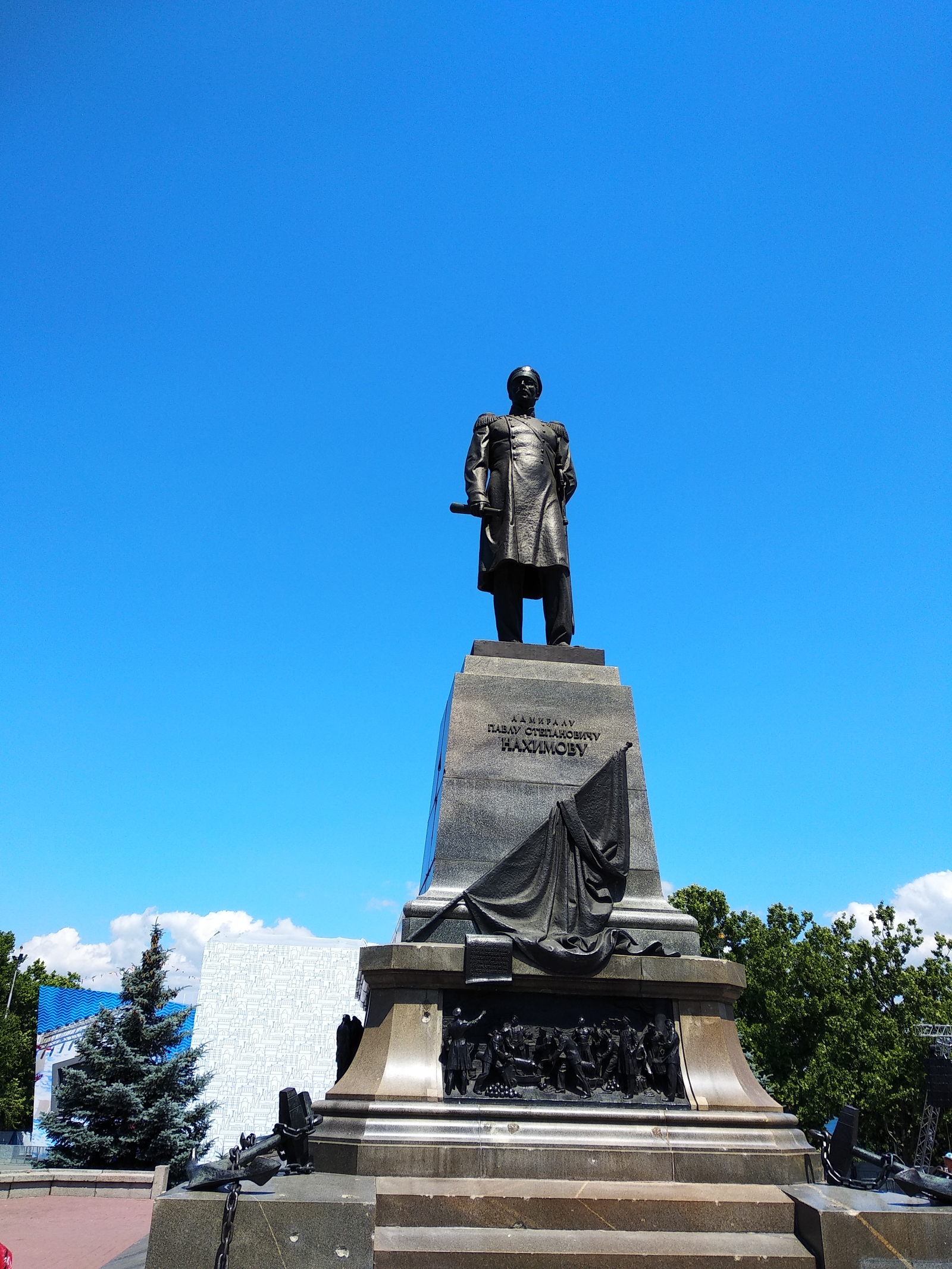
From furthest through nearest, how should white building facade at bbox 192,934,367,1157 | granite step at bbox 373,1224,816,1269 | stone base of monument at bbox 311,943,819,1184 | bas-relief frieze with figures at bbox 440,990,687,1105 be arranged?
1. white building facade at bbox 192,934,367,1157
2. bas-relief frieze with figures at bbox 440,990,687,1105
3. stone base of monument at bbox 311,943,819,1184
4. granite step at bbox 373,1224,816,1269

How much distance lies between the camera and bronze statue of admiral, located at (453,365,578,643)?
34.2 ft

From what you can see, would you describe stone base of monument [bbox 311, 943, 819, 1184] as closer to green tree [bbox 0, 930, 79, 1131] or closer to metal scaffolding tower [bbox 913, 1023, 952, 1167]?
metal scaffolding tower [bbox 913, 1023, 952, 1167]

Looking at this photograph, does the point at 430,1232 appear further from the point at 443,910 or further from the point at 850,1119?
the point at 850,1119

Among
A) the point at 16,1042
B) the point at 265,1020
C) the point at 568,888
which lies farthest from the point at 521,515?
the point at 16,1042

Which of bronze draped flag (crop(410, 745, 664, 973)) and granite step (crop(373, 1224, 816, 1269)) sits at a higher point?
bronze draped flag (crop(410, 745, 664, 973))

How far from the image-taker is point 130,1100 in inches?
762

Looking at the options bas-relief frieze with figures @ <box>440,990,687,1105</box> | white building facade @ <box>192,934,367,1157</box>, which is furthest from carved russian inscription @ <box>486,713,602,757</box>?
white building facade @ <box>192,934,367,1157</box>

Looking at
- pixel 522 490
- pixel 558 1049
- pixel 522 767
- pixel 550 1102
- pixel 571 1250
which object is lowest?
pixel 571 1250

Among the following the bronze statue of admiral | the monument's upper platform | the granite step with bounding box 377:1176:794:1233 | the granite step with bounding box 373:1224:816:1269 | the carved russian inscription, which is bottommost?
the granite step with bounding box 373:1224:816:1269

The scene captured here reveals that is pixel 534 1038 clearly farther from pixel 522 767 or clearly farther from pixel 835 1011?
pixel 835 1011

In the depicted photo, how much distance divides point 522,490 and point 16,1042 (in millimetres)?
52662

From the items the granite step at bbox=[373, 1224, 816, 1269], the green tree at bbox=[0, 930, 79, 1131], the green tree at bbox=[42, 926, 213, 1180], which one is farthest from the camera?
the green tree at bbox=[0, 930, 79, 1131]

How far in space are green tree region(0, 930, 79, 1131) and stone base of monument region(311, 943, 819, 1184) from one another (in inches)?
1658

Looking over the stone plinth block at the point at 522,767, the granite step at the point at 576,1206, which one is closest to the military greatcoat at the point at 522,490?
the stone plinth block at the point at 522,767
